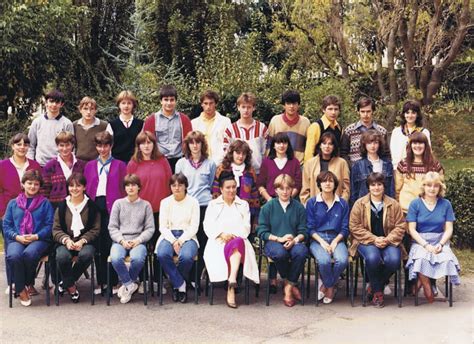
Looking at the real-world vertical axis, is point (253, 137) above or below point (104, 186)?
above

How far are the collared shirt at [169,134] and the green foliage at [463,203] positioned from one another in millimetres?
3677

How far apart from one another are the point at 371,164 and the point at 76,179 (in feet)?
10.1

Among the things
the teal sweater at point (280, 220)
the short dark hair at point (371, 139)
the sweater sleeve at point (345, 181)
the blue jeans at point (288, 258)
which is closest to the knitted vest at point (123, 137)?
the teal sweater at point (280, 220)

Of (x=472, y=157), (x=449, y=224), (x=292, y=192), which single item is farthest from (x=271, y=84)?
(x=472, y=157)

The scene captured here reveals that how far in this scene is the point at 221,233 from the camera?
6.73 meters

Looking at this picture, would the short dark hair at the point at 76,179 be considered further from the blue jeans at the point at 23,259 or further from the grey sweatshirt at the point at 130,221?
the blue jeans at the point at 23,259

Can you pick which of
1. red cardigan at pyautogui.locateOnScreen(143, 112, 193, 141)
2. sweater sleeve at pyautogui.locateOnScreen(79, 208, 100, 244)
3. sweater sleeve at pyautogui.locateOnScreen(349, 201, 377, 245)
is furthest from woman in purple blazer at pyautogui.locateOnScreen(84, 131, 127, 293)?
sweater sleeve at pyautogui.locateOnScreen(349, 201, 377, 245)

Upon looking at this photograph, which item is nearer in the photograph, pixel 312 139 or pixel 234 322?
pixel 234 322

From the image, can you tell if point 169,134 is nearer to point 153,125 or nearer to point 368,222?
point 153,125

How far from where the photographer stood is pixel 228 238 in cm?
666

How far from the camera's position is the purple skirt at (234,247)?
6.56 m

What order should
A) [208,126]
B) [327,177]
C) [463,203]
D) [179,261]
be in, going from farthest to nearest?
[463,203] → [208,126] → [327,177] → [179,261]

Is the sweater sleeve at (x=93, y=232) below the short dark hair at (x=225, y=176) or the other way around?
below

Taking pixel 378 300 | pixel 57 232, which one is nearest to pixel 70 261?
pixel 57 232
